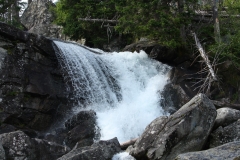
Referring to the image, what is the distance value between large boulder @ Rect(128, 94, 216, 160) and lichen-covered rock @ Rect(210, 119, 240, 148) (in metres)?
0.28

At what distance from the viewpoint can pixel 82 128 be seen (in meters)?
13.7

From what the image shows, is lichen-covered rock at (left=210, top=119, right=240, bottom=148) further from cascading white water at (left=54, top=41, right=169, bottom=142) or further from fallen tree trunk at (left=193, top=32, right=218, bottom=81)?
fallen tree trunk at (left=193, top=32, right=218, bottom=81)

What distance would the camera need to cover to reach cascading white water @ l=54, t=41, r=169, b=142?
14.4m

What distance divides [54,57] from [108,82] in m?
3.08

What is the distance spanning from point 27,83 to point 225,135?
28.6ft

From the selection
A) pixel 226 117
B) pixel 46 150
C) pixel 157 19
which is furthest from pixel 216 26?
pixel 46 150

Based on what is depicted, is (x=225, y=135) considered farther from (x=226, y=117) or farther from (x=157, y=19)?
(x=157, y=19)

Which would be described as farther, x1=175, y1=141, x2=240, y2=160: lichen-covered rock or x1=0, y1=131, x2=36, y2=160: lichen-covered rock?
x1=0, y1=131, x2=36, y2=160: lichen-covered rock

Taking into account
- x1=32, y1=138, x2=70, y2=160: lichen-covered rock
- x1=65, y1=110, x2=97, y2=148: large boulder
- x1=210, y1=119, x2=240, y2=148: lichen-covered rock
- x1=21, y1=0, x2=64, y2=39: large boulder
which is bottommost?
x1=65, y1=110, x2=97, y2=148: large boulder

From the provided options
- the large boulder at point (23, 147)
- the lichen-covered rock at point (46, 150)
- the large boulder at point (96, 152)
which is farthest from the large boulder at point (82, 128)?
the large boulder at point (96, 152)

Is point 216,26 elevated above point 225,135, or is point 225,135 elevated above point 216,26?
point 216,26

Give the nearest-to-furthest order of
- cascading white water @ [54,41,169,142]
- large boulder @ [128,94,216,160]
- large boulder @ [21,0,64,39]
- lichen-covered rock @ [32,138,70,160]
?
large boulder @ [128,94,216,160] < lichen-covered rock @ [32,138,70,160] < cascading white water @ [54,41,169,142] < large boulder @ [21,0,64,39]

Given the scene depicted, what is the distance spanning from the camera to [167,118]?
364 inches

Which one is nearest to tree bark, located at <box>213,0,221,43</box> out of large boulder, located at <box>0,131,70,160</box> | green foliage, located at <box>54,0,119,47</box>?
green foliage, located at <box>54,0,119,47</box>
